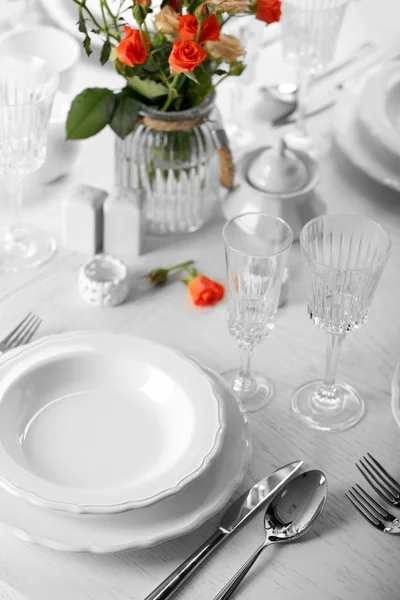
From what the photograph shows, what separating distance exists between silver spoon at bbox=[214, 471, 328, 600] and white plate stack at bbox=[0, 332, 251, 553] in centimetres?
5

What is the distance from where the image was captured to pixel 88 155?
153 centimetres

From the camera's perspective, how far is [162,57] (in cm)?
121

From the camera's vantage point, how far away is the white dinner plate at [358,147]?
4.68ft

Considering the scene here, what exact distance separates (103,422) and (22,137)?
0.44 m

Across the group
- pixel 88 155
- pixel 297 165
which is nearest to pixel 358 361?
pixel 297 165

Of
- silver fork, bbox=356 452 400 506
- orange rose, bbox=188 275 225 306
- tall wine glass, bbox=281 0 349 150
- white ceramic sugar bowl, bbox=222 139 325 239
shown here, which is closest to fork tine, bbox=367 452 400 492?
silver fork, bbox=356 452 400 506

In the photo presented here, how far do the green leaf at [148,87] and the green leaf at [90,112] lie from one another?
43mm

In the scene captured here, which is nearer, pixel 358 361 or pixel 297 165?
pixel 358 361

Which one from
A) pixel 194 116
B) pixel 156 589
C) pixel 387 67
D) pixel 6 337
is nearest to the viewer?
pixel 156 589

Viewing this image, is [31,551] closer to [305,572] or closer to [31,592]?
[31,592]

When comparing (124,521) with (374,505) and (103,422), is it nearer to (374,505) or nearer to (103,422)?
(103,422)

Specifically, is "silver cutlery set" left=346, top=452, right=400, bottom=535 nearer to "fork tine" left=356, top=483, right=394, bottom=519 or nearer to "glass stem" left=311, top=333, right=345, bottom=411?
"fork tine" left=356, top=483, right=394, bottom=519

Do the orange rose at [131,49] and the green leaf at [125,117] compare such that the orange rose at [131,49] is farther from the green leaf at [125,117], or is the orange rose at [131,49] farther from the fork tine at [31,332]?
the fork tine at [31,332]

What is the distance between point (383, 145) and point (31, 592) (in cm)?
95
